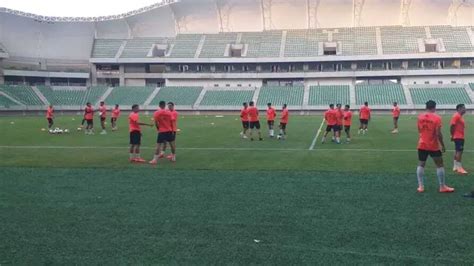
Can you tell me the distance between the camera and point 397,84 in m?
57.2

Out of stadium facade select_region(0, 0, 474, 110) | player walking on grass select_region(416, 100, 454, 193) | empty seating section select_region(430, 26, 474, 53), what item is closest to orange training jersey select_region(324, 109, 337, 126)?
player walking on grass select_region(416, 100, 454, 193)

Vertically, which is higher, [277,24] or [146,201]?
[277,24]

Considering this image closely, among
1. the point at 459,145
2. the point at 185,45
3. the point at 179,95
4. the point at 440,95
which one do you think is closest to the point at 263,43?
the point at 185,45

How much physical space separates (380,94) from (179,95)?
2491cm

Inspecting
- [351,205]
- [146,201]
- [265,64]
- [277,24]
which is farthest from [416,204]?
[277,24]

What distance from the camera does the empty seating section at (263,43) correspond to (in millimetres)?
61969

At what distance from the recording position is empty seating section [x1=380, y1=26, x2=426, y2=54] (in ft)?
192

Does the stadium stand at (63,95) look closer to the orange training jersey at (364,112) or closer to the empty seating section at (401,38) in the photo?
the empty seating section at (401,38)

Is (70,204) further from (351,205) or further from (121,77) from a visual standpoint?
(121,77)

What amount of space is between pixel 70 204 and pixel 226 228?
133 inches

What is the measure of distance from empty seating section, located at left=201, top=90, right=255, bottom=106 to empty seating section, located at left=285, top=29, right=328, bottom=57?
8124 millimetres

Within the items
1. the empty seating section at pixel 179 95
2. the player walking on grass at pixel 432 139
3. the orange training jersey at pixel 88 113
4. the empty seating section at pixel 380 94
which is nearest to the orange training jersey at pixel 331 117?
the player walking on grass at pixel 432 139

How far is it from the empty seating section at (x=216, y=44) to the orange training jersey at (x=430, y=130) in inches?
2141

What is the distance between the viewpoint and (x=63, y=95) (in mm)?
57812
